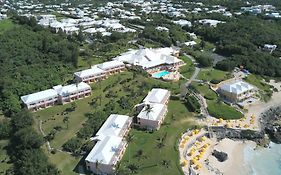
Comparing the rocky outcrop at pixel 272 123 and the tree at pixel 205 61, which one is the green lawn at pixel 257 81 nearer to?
the rocky outcrop at pixel 272 123

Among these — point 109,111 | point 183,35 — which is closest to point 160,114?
point 109,111

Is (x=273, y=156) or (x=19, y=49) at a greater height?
(x=19, y=49)

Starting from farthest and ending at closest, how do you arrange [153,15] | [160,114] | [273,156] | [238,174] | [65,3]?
[65,3] → [153,15] → [160,114] → [273,156] → [238,174]

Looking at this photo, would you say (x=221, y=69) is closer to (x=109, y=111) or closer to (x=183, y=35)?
(x=183, y=35)

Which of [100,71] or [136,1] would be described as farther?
[136,1]

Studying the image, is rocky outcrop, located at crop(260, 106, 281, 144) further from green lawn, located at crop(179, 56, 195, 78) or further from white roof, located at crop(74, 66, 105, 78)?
white roof, located at crop(74, 66, 105, 78)

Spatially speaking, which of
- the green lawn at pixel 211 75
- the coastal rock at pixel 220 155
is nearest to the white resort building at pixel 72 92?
the green lawn at pixel 211 75

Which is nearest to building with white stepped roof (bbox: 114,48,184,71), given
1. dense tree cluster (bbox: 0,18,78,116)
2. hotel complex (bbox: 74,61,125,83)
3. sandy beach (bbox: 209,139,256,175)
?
hotel complex (bbox: 74,61,125,83)
